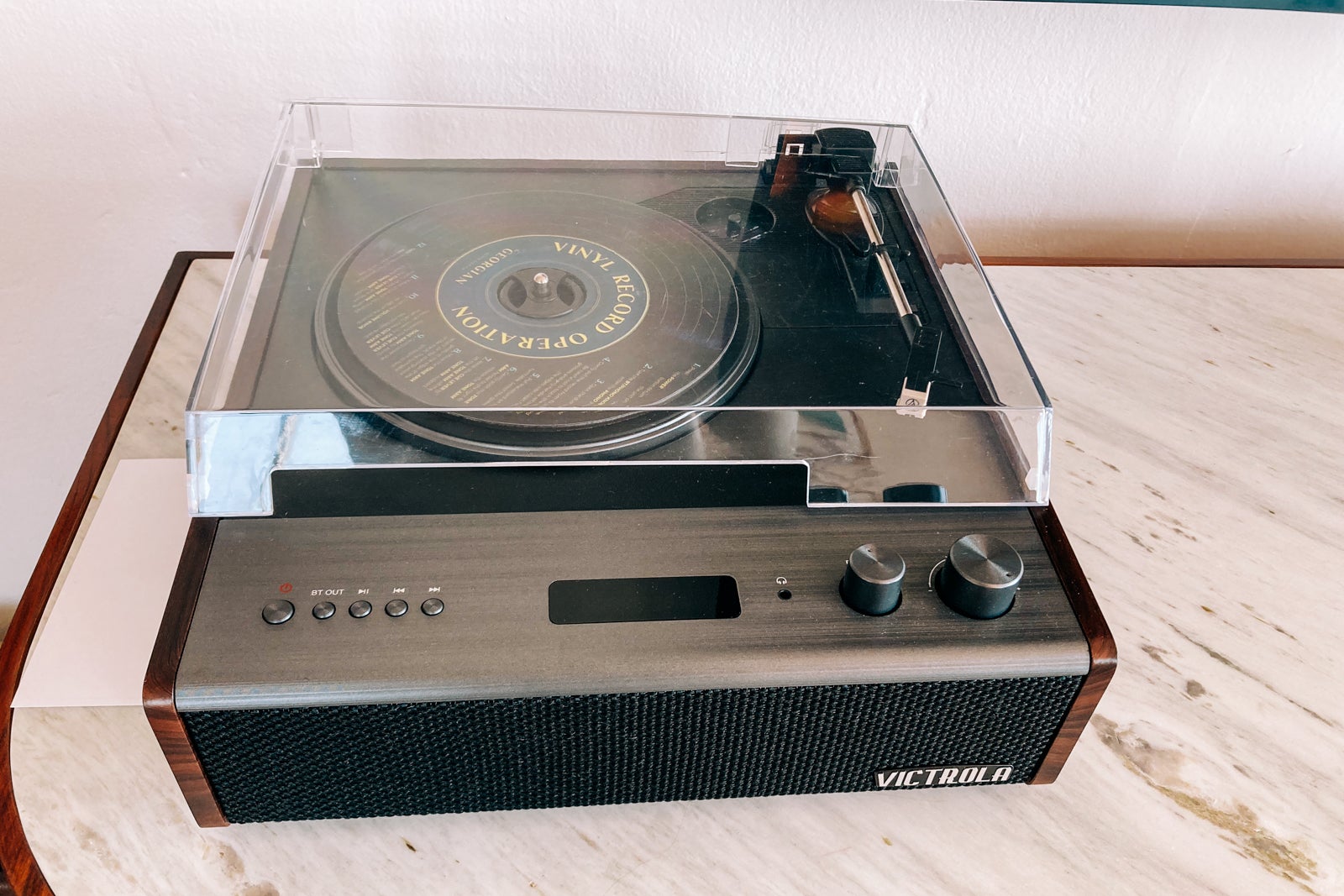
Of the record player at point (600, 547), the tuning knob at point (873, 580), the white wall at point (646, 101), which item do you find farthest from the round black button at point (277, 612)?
the white wall at point (646, 101)

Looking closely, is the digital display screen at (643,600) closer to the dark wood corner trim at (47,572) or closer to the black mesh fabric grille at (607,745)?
the black mesh fabric grille at (607,745)

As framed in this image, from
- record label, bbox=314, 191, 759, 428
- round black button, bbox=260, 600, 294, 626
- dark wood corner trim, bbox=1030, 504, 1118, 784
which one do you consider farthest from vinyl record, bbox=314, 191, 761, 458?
dark wood corner trim, bbox=1030, 504, 1118, 784

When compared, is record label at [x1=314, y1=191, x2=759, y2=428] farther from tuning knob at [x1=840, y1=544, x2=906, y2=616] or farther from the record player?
tuning knob at [x1=840, y1=544, x2=906, y2=616]

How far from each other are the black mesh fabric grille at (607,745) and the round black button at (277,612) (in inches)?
2.0

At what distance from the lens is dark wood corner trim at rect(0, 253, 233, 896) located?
608 millimetres

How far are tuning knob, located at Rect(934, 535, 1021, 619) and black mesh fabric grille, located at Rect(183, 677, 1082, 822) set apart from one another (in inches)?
1.8

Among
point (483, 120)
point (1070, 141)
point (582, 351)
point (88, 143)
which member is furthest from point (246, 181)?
point (1070, 141)

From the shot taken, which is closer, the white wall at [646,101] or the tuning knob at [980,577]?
the tuning knob at [980,577]

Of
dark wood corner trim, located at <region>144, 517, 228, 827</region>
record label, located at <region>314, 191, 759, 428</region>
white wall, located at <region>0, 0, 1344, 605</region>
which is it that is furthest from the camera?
white wall, located at <region>0, 0, 1344, 605</region>

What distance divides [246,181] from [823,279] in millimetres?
654

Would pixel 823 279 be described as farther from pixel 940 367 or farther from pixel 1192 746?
pixel 1192 746

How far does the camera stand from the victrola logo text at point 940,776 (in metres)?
0.65

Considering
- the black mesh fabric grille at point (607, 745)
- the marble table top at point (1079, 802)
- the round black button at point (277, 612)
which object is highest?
the round black button at point (277, 612)

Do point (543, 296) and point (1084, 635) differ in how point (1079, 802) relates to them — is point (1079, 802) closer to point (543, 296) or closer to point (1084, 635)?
point (1084, 635)
